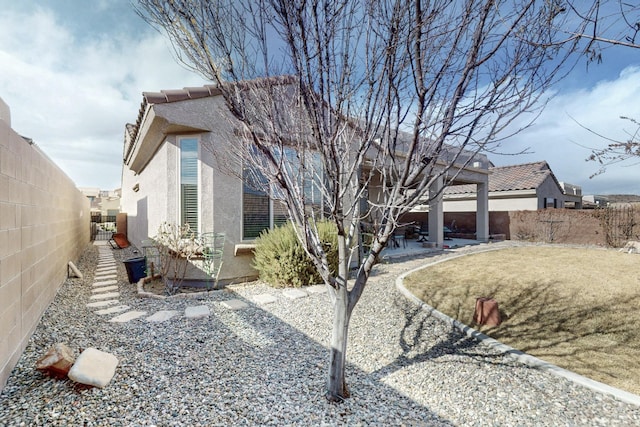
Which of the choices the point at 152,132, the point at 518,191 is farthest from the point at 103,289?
the point at 518,191

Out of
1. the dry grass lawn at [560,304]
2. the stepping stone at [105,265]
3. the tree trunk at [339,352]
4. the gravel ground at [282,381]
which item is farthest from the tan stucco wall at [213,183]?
the tree trunk at [339,352]

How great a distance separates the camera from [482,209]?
19.9 meters

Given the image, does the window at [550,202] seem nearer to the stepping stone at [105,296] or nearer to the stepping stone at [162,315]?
the stepping stone at [162,315]

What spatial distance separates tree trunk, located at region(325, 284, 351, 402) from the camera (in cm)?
361

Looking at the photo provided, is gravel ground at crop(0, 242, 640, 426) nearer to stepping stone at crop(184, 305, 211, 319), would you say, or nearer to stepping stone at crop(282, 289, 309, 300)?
stepping stone at crop(184, 305, 211, 319)

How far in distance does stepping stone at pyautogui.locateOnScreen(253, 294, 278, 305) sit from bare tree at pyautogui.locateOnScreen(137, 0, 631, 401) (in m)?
3.81

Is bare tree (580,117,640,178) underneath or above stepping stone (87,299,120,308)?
above

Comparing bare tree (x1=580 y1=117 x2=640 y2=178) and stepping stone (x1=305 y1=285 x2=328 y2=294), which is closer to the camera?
bare tree (x1=580 y1=117 x2=640 y2=178)

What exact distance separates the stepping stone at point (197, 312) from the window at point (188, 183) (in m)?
3.15

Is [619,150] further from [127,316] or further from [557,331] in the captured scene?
[127,316]

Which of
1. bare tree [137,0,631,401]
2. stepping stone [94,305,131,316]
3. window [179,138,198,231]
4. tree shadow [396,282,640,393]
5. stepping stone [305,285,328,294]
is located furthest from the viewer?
window [179,138,198,231]

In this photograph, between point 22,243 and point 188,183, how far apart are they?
449 cm

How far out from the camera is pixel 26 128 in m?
10.8

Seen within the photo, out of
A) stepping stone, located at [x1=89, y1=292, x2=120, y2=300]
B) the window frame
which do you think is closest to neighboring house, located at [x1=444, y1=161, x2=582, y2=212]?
the window frame
